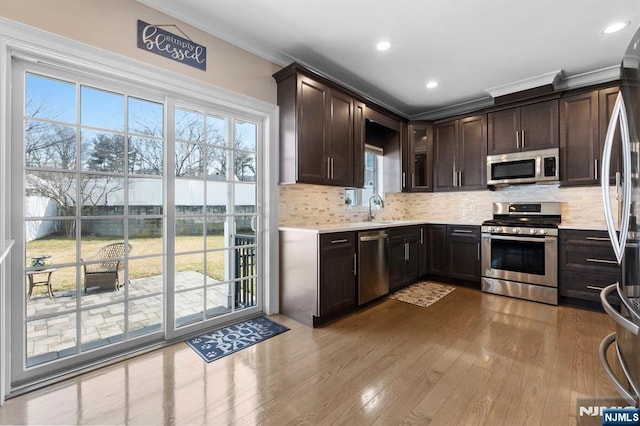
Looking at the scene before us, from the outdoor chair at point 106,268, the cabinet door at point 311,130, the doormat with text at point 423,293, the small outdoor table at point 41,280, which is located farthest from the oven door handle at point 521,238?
→ the small outdoor table at point 41,280

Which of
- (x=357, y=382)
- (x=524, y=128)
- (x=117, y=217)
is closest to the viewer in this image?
(x=357, y=382)

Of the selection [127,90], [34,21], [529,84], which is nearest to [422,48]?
[529,84]

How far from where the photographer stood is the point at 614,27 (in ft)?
8.55

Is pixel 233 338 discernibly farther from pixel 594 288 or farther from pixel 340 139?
pixel 594 288

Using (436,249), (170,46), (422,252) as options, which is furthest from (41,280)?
(436,249)

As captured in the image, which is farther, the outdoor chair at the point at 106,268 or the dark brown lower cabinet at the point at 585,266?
Answer: the dark brown lower cabinet at the point at 585,266

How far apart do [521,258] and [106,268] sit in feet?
14.3

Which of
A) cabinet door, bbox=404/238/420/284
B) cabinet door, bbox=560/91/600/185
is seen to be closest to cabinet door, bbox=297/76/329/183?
cabinet door, bbox=404/238/420/284

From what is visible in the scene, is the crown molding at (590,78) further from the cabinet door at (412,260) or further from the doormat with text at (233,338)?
the doormat with text at (233,338)

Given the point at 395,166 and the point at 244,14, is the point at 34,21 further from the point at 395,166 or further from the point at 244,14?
the point at 395,166

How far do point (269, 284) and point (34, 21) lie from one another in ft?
8.66

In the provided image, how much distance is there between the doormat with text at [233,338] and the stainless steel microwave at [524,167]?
3.46 meters

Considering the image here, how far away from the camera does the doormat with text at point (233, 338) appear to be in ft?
7.58

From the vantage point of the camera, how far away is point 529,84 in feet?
12.1
